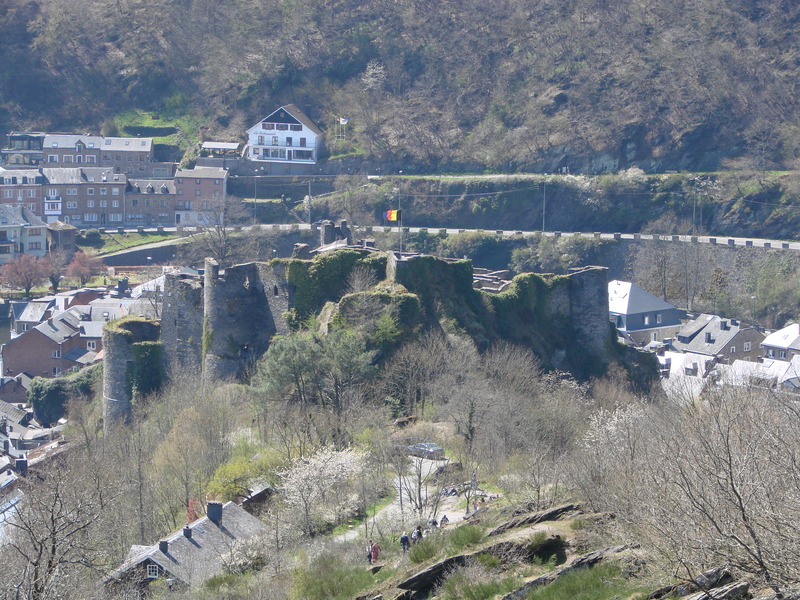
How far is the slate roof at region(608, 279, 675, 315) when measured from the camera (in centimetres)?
7400

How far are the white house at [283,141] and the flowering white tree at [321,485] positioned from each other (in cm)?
7305

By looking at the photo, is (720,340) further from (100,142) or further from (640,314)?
(100,142)

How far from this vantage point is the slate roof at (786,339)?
6694 cm

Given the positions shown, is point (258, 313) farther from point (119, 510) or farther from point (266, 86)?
point (266, 86)

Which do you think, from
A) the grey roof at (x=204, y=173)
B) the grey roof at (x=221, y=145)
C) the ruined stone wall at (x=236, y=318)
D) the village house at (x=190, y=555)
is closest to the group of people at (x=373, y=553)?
the village house at (x=190, y=555)

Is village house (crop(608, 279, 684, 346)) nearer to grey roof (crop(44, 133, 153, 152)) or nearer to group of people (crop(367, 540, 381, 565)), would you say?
group of people (crop(367, 540, 381, 565))

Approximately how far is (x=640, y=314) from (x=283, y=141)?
41.1 meters

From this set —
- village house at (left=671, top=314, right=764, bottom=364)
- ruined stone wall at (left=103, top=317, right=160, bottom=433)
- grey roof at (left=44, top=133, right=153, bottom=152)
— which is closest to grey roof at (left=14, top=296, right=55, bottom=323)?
ruined stone wall at (left=103, top=317, right=160, bottom=433)

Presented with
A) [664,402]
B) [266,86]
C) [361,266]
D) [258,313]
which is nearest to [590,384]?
[664,402]

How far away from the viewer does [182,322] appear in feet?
152

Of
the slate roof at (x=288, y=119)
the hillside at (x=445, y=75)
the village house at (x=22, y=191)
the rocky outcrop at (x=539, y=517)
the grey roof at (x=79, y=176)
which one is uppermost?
the hillside at (x=445, y=75)

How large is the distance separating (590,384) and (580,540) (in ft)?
76.6

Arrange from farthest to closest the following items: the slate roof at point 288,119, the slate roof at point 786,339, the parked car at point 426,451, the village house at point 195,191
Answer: the slate roof at point 288,119
the village house at point 195,191
the slate roof at point 786,339
the parked car at point 426,451

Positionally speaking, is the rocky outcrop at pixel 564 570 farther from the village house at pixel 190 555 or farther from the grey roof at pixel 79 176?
the grey roof at pixel 79 176
